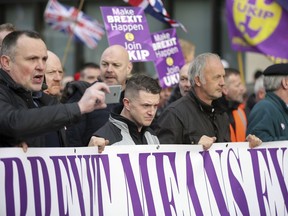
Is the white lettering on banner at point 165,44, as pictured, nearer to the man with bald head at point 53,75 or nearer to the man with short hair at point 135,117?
the man with bald head at point 53,75

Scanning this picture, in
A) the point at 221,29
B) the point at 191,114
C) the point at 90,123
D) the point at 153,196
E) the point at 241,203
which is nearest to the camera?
the point at 153,196

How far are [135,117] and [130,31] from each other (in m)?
2.15

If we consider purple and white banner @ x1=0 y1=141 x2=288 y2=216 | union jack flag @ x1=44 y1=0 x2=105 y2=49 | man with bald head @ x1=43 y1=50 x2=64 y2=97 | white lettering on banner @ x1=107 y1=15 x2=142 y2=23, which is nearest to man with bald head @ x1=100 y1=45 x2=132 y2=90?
white lettering on banner @ x1=107 y1=15 x2=142 y2=23

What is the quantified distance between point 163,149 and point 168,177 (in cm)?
19

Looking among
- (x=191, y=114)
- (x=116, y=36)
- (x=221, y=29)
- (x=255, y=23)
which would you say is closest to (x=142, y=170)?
(x=191, y=114)

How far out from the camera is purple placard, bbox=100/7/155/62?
7.84 meters

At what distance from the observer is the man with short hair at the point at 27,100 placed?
4422 millimetres

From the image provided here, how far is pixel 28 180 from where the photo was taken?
4.88m

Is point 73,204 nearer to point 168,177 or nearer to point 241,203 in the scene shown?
point 168,177

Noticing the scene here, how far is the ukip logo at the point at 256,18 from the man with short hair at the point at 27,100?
4926 millimetres

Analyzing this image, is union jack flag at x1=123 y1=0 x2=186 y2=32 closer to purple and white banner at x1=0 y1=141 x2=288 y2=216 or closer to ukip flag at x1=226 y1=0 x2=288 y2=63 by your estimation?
ukip flag at x1=226 y1=0 x2=288 y2=63

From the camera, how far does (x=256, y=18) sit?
379 inches

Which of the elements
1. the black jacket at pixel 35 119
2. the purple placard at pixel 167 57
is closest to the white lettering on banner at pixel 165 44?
the purple placard at pixel 167 57

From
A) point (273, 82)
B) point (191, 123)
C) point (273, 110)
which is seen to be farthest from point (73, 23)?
point (191, 123)
